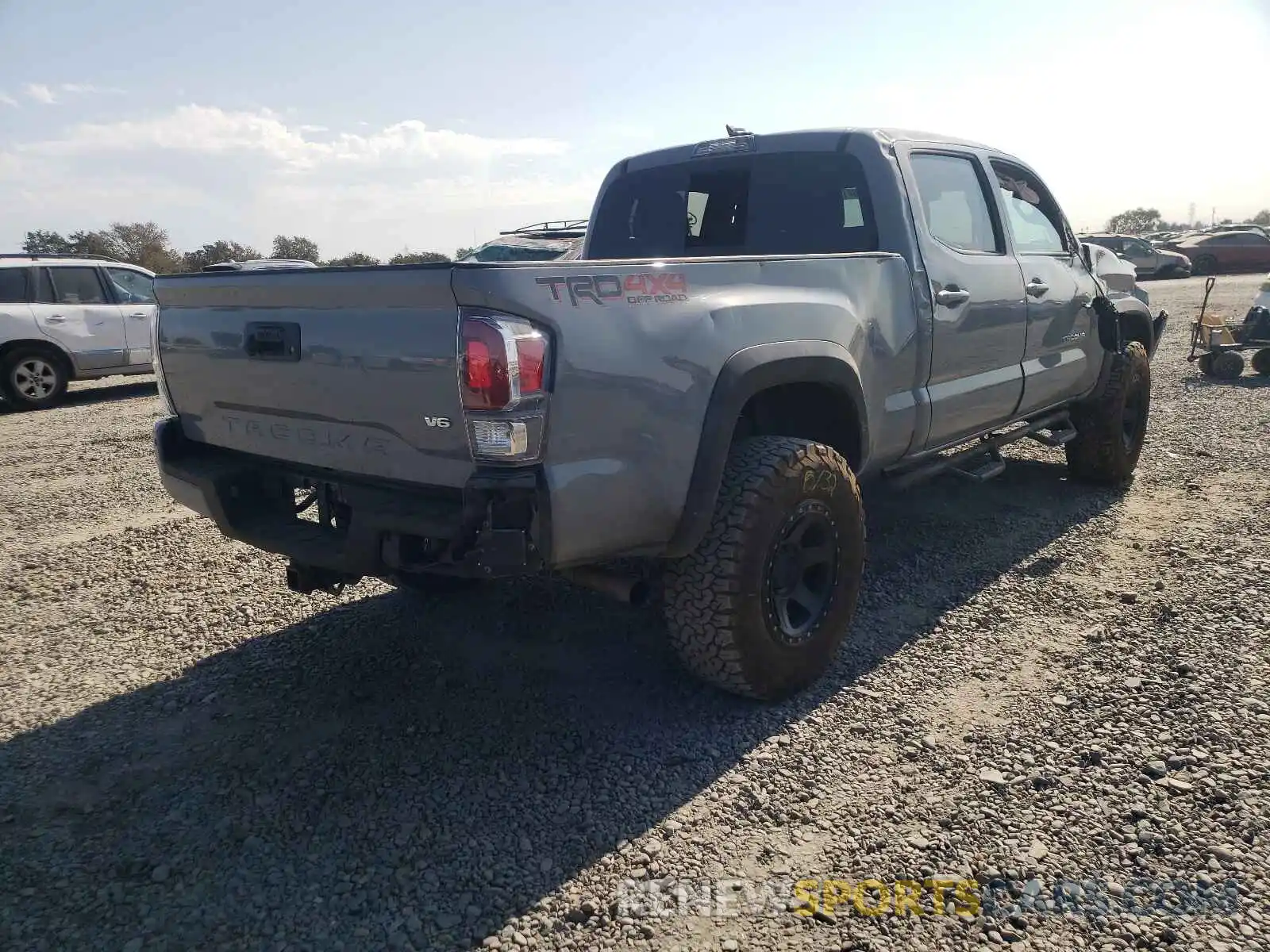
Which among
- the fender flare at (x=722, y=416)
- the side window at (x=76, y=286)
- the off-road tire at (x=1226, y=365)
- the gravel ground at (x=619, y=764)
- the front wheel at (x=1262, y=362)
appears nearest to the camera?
the gravel ground at (x=619, y=764)

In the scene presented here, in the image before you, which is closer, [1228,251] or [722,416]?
[722,416]

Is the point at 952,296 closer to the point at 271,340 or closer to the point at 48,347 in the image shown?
the point at 271,340

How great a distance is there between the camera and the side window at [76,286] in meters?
10.8

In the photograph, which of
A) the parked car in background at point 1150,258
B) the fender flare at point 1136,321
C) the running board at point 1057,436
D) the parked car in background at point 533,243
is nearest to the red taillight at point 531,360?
the running board at point 1057,436

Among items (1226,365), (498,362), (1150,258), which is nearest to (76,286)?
(498,362)

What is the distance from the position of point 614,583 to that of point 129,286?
36.7 ft

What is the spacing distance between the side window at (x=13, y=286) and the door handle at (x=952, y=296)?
1074cm

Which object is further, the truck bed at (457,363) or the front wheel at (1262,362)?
the front wheel at (1262,362)

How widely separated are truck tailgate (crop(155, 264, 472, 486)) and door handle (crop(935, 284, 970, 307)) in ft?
7.80

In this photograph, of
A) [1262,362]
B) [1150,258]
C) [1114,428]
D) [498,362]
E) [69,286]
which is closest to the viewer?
[498,362]

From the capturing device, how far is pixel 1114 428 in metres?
5.62

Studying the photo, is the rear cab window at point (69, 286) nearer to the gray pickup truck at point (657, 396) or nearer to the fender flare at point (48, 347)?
the fender flare at point (48, 347)

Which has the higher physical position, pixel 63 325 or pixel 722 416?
pixel 63 325

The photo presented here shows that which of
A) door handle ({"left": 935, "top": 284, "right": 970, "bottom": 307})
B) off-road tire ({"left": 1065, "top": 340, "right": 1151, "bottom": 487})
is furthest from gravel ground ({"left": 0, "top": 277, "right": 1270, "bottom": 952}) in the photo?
door handle ({"left": 935, "top": 284, "right": 970, "bottom": 307})
